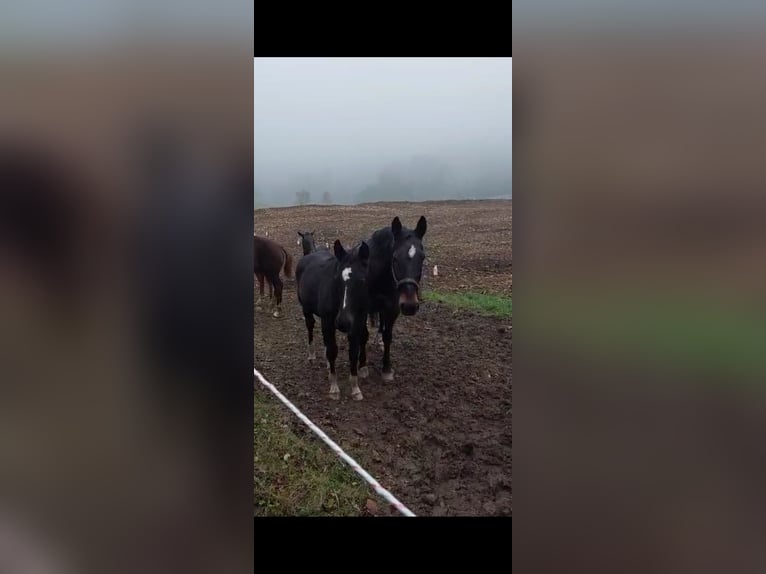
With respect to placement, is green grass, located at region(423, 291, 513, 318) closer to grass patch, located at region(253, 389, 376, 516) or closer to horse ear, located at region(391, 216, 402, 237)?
horse ear, located at region(391, 216, 402, 237)

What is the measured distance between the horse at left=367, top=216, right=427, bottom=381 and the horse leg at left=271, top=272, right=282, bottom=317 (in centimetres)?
133

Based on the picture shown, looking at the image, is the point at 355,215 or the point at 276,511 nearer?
the point at 276,511

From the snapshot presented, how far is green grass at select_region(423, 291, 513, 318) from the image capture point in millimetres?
4696

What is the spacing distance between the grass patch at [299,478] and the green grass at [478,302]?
2.53m

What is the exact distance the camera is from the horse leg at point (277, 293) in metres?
4.53
